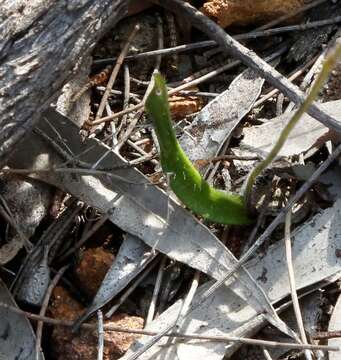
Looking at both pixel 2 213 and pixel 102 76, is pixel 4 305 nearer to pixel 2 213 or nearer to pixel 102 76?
pixel 2 213

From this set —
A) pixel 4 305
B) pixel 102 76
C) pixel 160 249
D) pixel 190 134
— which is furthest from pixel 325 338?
pixel 102 76

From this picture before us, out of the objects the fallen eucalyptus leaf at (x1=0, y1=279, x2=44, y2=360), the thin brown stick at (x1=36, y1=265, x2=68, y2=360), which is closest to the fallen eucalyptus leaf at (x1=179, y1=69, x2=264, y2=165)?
the thin brown stick at (x1=36, y1=265, x2=68, y2=360)

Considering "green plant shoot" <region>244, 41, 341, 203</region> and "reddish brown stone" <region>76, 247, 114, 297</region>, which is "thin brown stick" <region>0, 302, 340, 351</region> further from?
"green plant shoot" <region>244, 41, 341, 203</region>

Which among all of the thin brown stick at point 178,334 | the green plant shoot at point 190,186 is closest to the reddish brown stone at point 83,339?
the thin brown stick at point 178,334

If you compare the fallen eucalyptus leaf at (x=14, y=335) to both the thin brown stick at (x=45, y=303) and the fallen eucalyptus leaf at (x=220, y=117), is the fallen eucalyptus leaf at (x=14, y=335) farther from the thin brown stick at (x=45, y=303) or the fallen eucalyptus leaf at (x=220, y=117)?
the fallen eucalyptus leaf at (x=220, y=117)

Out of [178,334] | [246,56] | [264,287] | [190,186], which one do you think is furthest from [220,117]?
[178,334]

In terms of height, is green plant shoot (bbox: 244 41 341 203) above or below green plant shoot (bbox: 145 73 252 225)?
above
